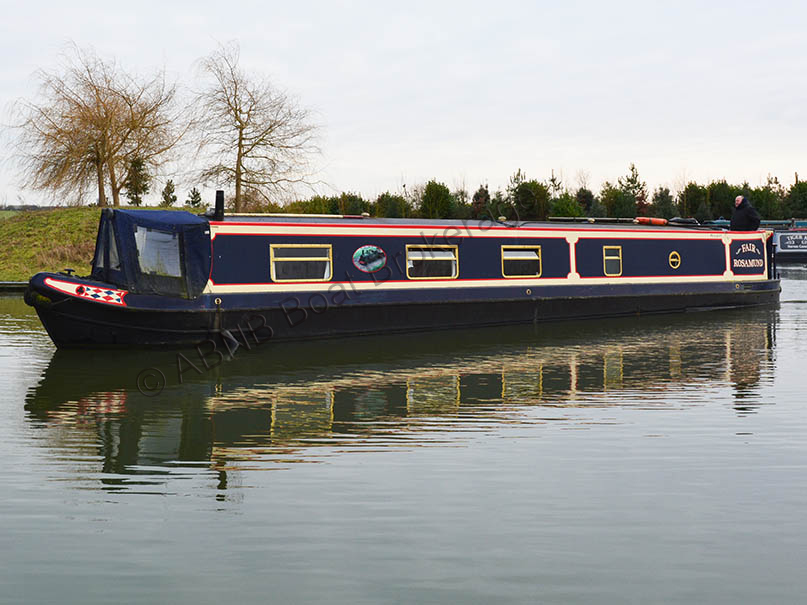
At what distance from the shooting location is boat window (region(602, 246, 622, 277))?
63.8ft

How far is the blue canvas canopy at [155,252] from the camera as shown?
13492 millimetres

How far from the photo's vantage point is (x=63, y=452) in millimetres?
6938

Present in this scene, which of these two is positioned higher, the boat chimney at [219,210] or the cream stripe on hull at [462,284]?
the boat chimney at [219,210]

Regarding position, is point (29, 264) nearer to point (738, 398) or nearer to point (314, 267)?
point (314, 267)

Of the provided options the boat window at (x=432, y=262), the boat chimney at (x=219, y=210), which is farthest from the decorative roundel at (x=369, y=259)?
the boat chimney at (x=219, y=210)

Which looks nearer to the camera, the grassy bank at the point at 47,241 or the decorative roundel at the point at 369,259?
the decorative roundel at the point at 369,259

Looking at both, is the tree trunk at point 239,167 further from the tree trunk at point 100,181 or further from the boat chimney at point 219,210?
the boat chimney at point 219,210

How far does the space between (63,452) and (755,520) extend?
4.78 meters

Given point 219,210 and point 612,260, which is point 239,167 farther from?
point 219,210

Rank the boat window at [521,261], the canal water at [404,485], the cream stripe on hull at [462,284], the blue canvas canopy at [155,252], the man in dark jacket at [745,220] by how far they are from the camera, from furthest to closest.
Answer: the man in dark jacket at [745,220], the boat window at [521,261], the cream stripe on hull at [462,284], the blue canvas canopy at [155,252], the canal water at [404,485]

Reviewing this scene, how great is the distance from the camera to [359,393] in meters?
9.83

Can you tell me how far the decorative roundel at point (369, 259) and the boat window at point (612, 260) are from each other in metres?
5.57

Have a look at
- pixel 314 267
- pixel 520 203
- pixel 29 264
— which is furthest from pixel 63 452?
pixel 520 203

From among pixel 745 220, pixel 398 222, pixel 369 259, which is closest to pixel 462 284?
pixel 398 222
